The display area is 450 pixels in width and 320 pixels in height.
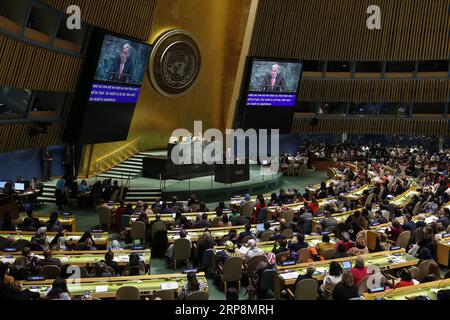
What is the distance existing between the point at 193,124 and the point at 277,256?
1634 centimetres

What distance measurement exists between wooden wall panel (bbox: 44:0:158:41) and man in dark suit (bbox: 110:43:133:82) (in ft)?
3.25

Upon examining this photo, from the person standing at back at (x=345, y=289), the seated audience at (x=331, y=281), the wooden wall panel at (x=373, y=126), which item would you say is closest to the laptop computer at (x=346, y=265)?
the seated audience at (x=331, y=281)

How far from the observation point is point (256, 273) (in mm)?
8234

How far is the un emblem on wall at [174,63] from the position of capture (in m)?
21.7

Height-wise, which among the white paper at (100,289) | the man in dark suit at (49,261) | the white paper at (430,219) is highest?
the white paper at (430,219)

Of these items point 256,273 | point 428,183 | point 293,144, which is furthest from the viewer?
point 293,144

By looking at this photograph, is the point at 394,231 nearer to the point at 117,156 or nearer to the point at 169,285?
the point at 169,285

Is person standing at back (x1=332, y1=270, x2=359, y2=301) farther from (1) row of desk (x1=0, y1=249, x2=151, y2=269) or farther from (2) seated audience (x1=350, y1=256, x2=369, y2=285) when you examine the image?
(1) row of desk (x1=0, y1=249, x2=151, y2=269)

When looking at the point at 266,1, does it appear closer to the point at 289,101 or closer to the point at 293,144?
the point at 289,101

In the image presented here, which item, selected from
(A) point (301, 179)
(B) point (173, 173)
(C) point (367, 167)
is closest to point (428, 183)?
(C) point (367, 167)

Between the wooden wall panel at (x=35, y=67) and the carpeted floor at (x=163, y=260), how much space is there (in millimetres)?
4245

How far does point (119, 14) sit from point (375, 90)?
15.9 meters

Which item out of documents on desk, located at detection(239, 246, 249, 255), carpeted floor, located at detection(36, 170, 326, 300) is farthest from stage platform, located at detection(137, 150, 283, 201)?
documents on desk, located at detection(239, 246, 249, 255)

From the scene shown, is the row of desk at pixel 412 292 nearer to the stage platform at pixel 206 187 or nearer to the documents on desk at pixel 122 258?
the documents on desk at pixel 122 258
